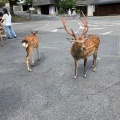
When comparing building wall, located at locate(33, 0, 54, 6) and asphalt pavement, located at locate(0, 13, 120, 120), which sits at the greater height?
building wall, located at locate(33, 0, 54, 6)

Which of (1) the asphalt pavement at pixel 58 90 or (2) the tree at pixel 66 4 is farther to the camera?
(2) the tree at pixel 66 4

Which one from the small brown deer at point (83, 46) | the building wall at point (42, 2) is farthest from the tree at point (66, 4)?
the small brown deer at point (83, 46)

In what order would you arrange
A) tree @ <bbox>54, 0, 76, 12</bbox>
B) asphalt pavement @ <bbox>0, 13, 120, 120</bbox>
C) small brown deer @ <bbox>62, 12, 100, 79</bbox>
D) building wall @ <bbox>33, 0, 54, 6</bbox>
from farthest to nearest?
1. building wall @ <bbox>33, 0, 54, 6</bbox>
2. tree @ <bbox>54, 0, 76, 12</bbox>
3. small brown deer @ <bbox>62, 12, 100, 79</bbox>
4. asphalt pavement @ <bbox>0, 13, 120, 120</bbox>

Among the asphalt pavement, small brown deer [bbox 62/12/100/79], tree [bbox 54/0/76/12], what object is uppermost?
tree [bbox 54/0/76/12]

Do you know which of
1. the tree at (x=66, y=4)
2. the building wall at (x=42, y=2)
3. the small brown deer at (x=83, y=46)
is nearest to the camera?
the small brown deer at (x=83, y=46)

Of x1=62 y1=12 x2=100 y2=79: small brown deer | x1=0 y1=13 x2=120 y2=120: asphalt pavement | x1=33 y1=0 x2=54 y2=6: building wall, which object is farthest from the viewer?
x1=33 y1=0 x2=54 y2=6: building wall

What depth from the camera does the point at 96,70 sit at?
24.6 ft

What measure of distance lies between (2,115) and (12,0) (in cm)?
3484

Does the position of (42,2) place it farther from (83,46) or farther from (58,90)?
(58,90)

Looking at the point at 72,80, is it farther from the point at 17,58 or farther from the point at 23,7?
the point at 23,7

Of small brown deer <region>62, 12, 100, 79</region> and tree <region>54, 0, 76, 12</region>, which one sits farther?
tree <region>54, 0, 76, 12</region>

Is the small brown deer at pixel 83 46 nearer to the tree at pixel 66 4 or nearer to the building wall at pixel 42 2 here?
the tree at pixel 66 4

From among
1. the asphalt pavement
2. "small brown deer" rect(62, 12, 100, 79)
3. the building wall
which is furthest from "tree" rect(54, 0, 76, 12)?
"small brown deer" rect(62, 12, 100, 79)

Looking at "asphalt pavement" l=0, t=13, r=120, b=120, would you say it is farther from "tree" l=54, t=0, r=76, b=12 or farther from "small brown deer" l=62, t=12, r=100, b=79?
"tree" l=54, t=0, r=76, b=12
